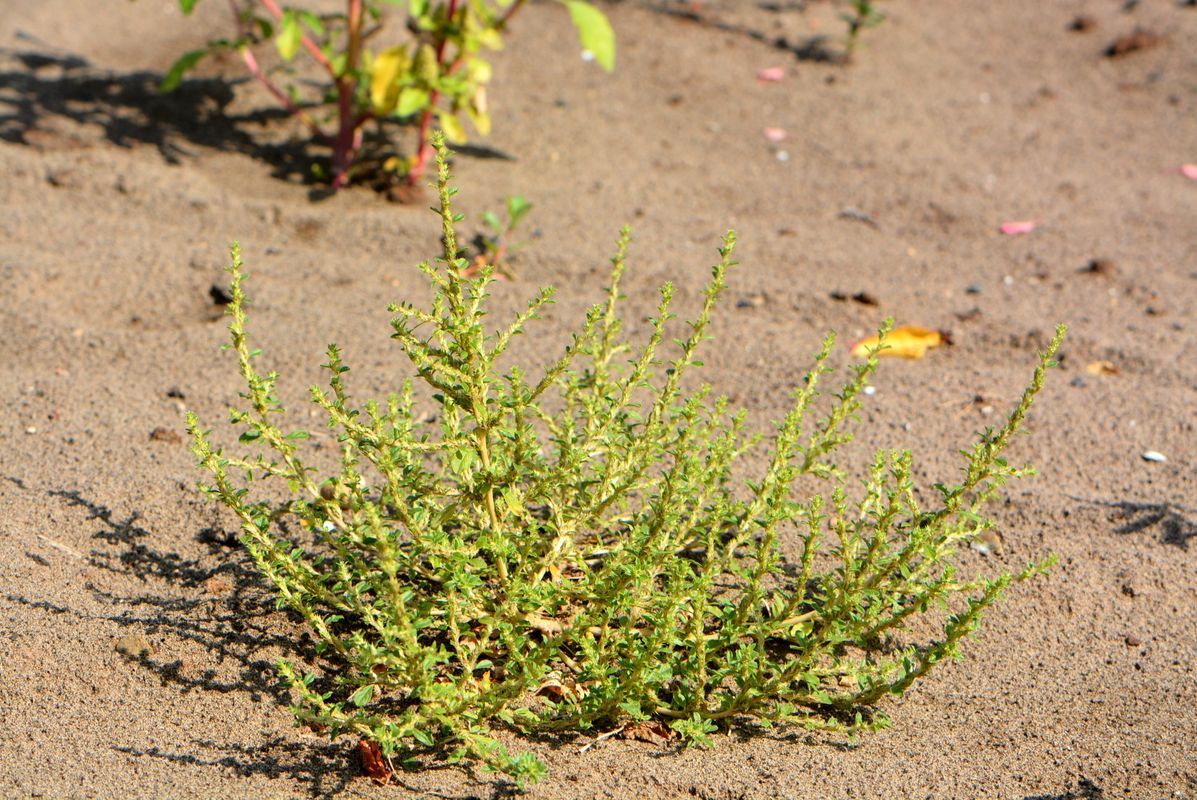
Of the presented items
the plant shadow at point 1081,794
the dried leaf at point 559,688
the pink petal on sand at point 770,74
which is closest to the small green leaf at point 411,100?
the pink petal on sand at point 770,74

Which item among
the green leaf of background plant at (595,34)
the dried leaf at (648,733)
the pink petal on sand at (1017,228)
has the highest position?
the green leaf of background plant at (595,34)

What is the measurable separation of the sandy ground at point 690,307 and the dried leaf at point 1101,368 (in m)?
0.04

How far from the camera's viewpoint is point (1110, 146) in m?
5.32

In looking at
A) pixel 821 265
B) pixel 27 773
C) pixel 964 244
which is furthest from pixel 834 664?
pixel 964 244

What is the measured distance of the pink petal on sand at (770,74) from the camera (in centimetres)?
575

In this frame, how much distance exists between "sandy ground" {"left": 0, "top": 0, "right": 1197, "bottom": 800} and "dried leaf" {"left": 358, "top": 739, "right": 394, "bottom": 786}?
0.03m

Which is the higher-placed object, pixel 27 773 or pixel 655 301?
pixel 655 301

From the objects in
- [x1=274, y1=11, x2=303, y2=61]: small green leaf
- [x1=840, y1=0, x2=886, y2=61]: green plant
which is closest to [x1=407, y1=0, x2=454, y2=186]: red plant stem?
[x1=274, y1=11, x2=303, y2=61]: small green leaf

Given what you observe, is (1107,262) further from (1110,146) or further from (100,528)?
(100,528)

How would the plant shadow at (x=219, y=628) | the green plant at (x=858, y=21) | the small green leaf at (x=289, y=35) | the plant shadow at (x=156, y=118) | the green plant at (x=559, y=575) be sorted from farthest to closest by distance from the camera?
the green plant at (x=858, y=21), the plant shadow at (x=156, y=118), the small green leaf at (x=289, y=35), the plant shadow at (x=219, y=628), the green plant at (x=559, y=575)

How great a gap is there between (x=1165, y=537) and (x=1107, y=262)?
1.58 metres

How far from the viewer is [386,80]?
4.30 m

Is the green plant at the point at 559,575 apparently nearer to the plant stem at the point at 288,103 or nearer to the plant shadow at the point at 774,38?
the plant stem at the point at 288,103

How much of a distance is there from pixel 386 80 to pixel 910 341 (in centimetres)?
195
